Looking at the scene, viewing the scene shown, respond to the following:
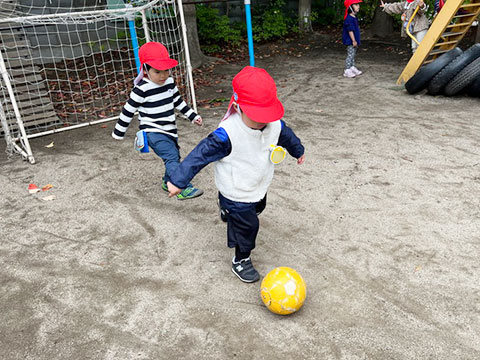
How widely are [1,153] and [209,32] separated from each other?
24.8ft

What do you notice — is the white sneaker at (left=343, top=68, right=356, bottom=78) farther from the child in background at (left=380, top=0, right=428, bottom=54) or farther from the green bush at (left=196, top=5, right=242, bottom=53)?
the green bush at (left=196, top=5, right=242, bottom=53)

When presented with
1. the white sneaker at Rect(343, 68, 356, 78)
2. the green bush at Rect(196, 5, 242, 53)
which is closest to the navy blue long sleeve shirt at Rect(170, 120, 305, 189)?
the white sneaker at Rect(343, 68, 356, 78)

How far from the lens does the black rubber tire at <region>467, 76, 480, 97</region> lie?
6.51 metres

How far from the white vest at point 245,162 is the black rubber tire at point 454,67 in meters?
4.82

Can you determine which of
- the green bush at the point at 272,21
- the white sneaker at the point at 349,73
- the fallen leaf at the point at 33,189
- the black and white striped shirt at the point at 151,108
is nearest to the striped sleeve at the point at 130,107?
the black and white striped shirt at the point at 151,108

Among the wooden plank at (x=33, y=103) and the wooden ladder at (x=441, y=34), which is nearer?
the wooden plank at (x=33, y=103)

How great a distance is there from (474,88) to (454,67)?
43cm

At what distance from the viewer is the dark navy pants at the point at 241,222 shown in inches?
116

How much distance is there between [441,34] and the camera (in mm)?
7316

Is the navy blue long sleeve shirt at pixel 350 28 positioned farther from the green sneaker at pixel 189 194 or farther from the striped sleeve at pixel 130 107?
the striped sleeve at pixel 130 107

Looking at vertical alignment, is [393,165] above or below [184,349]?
below

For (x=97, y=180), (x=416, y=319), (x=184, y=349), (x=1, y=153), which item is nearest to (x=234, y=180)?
(x=184, y=349)

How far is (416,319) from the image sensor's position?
2768mm

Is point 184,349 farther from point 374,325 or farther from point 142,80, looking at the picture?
point 142,80
